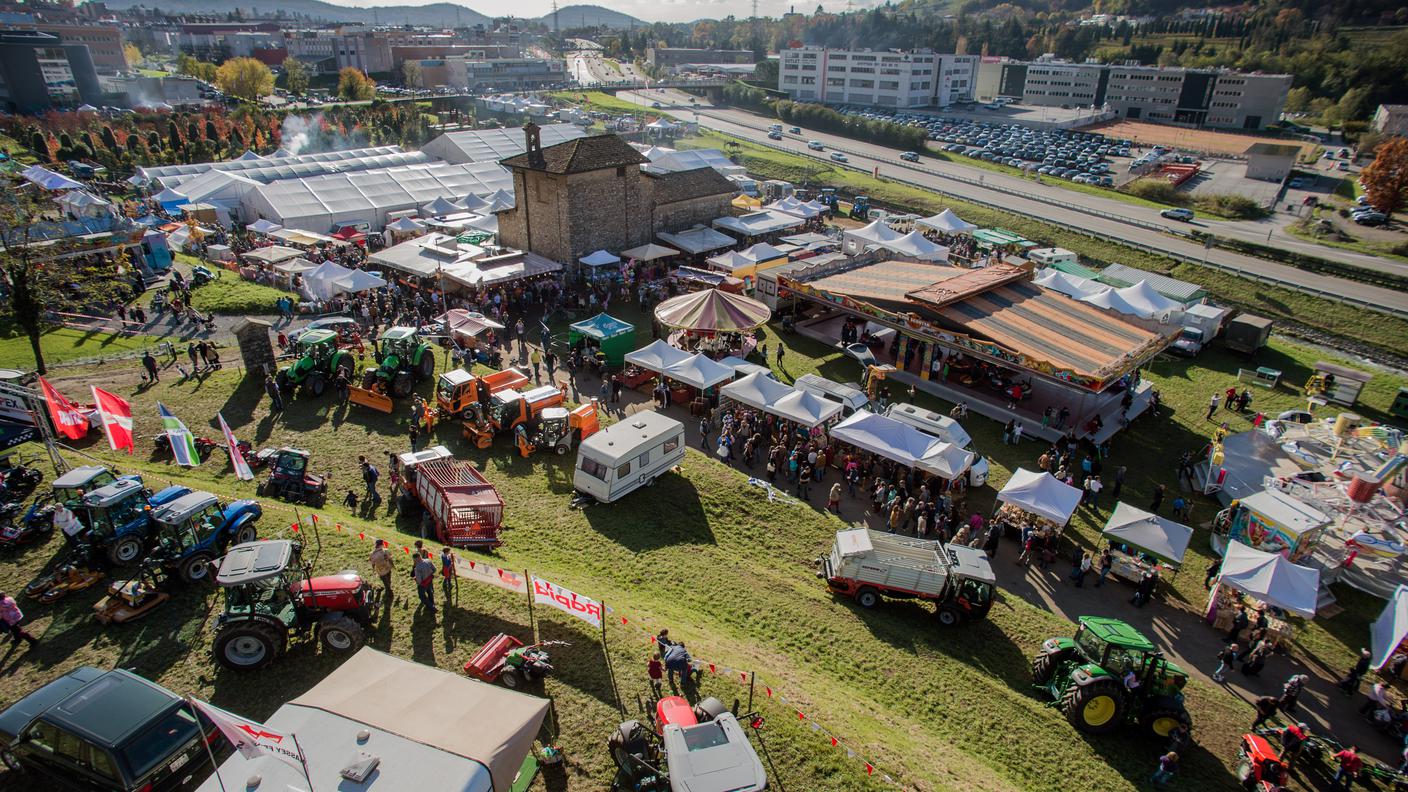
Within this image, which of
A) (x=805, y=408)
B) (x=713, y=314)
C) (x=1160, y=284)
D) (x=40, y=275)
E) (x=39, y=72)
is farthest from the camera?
(x=39, y=72)

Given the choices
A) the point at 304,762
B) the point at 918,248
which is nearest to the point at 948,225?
the point at 918,248

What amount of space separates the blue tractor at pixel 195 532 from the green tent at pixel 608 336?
13.1 m

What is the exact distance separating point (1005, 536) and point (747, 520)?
6.67 metres

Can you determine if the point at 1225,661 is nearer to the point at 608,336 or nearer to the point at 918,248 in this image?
the point at 608,336

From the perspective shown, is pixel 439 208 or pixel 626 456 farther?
pixel 439 208

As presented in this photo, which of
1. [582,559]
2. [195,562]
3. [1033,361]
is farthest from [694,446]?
[195,562]

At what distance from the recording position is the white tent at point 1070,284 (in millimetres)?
30750

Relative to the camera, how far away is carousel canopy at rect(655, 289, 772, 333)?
977 inches

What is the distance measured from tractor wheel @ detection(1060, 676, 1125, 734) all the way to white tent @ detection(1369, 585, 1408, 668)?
6630mm

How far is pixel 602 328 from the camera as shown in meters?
24.6

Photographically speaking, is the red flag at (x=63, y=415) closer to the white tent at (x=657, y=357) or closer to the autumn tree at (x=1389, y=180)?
the white tent at (x=657, y=357)

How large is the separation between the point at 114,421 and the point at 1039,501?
67.2 feet

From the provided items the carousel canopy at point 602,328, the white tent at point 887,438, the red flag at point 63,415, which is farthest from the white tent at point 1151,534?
the red flag at point 63,415

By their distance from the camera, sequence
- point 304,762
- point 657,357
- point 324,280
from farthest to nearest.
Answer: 1. point 324,280
2. point 657,357
3. point 304,762
